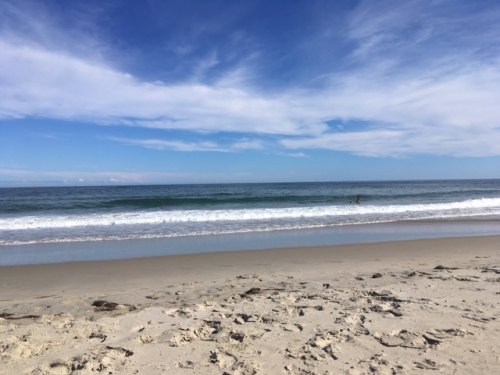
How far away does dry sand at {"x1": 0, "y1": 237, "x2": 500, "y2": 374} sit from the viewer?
10.2 ft

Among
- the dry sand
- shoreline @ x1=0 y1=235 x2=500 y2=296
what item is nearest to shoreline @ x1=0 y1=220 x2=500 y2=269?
shoreline @ x1=0 y1=235 x2=500 y2=296

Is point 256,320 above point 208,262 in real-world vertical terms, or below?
above

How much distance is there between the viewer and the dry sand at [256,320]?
3.10m

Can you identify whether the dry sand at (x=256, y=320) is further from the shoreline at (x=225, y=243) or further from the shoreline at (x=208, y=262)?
the shoreline at (x=225, y=243)

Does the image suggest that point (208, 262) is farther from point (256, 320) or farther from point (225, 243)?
point (256, 320)

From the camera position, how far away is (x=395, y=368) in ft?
9.67

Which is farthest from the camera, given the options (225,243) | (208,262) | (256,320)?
(225,243)

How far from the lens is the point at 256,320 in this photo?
4055mm

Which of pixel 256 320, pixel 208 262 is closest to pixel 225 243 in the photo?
pixel 208 262

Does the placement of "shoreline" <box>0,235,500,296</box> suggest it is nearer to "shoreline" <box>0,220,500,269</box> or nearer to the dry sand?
the dry sand

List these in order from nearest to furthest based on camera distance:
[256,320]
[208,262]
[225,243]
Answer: [256,320], [208,262], [225,243]

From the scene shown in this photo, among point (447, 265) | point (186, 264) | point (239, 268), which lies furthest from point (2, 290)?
point (447, 265)

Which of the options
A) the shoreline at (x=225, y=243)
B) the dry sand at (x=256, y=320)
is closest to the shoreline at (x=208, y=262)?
the dry sand at (x=256, y=320)

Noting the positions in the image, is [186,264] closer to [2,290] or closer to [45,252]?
[2,290]
